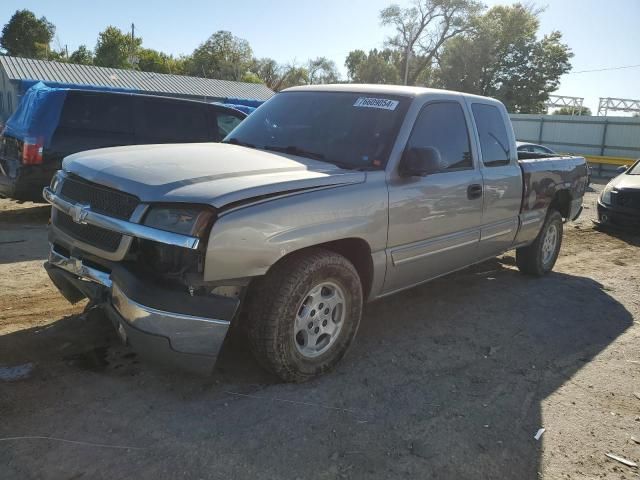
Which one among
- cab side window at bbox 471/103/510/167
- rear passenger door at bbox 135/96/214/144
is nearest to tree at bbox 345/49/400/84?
rear passenger door at bbox 135/96/214/144

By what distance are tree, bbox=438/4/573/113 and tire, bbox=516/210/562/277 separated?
4246 cm

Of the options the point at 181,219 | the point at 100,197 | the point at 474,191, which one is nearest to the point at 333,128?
the point at 474,191

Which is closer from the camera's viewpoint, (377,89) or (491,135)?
(377,89)

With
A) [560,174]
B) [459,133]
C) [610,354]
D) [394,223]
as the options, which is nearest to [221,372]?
[394,223]

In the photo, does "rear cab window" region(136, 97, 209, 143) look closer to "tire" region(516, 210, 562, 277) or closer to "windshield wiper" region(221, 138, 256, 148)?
"windshield wiper" region(221, 138, 256, 148)

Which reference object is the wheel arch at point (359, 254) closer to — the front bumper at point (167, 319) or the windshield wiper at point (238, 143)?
the front bumper at point (167, 319)

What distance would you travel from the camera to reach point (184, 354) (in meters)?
2.87

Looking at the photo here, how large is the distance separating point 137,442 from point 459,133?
343cm

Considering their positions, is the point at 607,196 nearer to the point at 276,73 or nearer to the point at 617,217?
the point at 617,217

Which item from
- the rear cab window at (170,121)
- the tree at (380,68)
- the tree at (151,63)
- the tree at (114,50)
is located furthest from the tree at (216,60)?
the rear cab window at (170,121)

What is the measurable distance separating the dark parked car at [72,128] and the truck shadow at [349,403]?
3.89 metres

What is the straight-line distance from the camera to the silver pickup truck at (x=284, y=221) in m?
2.85

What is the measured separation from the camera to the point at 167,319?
2781 millimetres

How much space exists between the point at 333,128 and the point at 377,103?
15.6 inches
